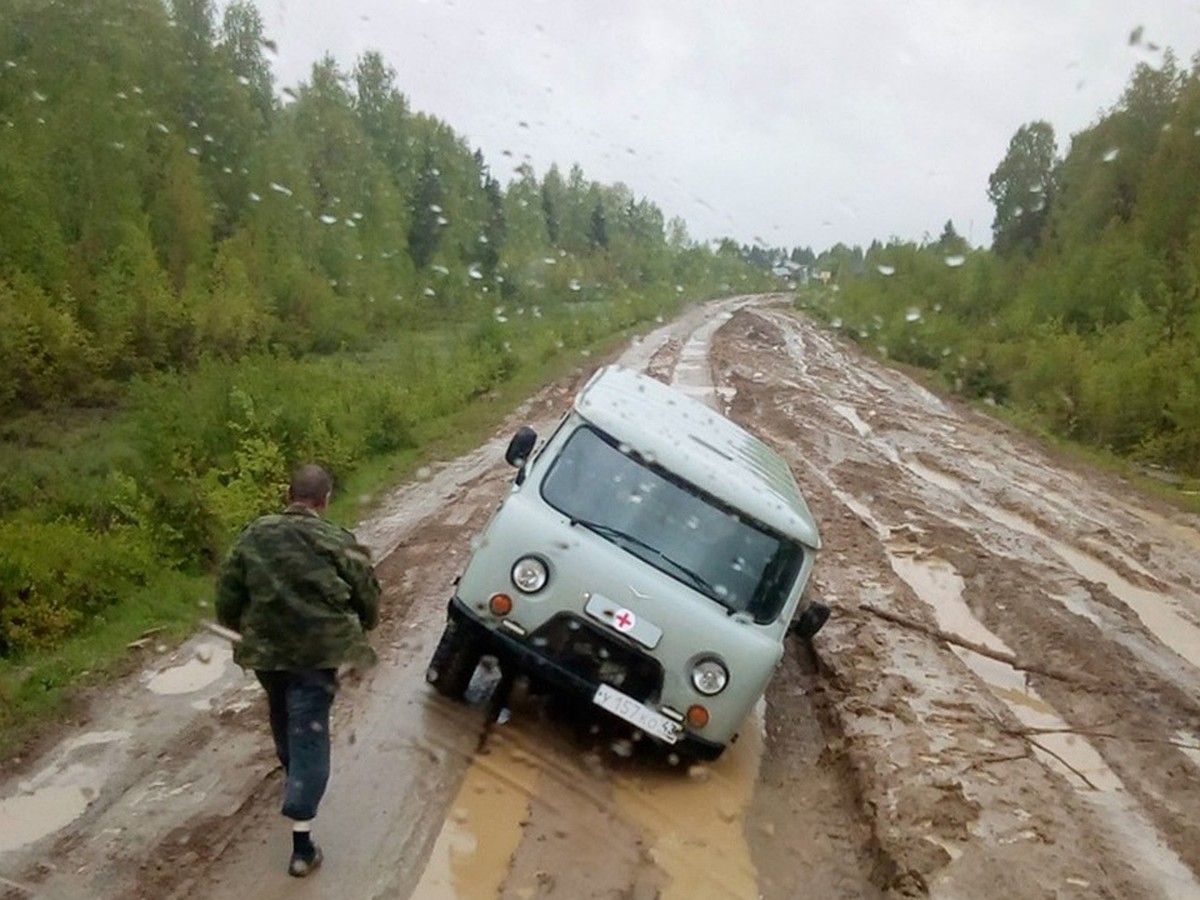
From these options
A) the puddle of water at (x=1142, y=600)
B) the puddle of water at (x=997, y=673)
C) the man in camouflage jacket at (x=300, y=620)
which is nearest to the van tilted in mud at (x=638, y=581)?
the man in camouflage jacket at (x=300, y=620)

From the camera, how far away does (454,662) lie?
6426 millimetres

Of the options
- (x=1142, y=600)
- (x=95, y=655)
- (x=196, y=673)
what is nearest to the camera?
(x=196, y=673)

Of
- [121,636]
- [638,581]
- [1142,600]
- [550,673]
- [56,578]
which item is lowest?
[56,578]

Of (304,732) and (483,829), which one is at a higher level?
(304,732)

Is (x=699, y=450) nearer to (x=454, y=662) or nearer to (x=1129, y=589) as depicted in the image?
(x=454, y=662)

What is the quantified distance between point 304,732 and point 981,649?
5797 mm

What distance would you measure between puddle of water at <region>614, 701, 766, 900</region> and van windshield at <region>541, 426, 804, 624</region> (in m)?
0.96

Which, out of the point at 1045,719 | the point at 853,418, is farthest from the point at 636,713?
the point at 853,418

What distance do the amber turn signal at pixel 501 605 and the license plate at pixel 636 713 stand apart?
2.08 ft

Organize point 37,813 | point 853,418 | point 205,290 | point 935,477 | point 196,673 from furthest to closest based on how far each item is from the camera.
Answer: point 205,290
point 853,418
point 935,477
point 196,673
point 37,813

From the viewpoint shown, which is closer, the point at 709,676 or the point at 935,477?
the point at 709,676

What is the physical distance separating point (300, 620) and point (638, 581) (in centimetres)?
195

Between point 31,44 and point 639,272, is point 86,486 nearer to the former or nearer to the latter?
point 31,44

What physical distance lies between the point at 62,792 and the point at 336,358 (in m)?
27.4
